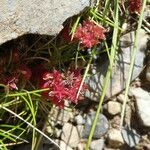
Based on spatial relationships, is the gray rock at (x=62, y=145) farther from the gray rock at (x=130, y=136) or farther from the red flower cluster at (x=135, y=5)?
the red flower cluster at (x=135, y=5)

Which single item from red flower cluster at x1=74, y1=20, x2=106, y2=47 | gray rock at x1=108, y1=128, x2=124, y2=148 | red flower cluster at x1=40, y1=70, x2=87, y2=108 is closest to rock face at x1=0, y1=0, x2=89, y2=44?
red flower cluster at x1=74, y1=20, x2=106, y2=47

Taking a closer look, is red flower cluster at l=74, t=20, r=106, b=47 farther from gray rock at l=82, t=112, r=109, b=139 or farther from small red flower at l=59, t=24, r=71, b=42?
gray rock at l=82, t=112, r=109, b=139

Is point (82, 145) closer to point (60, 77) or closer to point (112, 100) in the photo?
point (112, 100)

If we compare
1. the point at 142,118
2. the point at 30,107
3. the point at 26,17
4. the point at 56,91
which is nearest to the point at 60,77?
the point at 56,91

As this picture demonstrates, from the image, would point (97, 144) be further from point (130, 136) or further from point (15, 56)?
point (15, 56)

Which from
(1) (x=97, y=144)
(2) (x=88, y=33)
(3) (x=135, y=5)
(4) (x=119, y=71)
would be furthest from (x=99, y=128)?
(3) (x=135, y=5)
